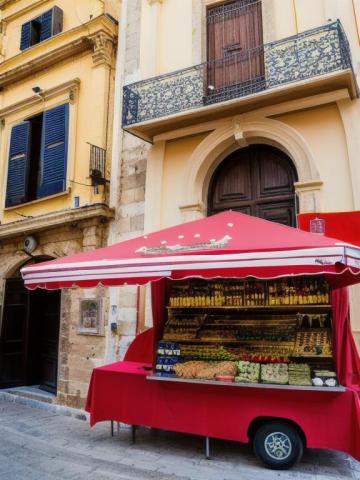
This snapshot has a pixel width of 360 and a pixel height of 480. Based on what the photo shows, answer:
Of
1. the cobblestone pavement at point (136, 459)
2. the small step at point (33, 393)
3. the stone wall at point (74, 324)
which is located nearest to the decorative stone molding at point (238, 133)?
the stone wall at point (74, 324)

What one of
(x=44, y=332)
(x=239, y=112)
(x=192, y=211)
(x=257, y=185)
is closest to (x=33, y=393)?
(x=44, y=332)

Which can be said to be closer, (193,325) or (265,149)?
(193,325)

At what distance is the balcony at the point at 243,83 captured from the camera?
5.91 meters

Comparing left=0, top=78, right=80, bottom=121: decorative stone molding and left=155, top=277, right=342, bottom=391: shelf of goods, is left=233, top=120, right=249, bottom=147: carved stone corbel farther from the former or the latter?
left=0, top=78, right=80, bottom=121: decorative stone molding

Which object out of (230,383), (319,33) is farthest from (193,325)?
(319,33)

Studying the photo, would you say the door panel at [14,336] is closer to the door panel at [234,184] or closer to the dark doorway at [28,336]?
the dark doorway at [28,336]

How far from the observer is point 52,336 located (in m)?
9.21

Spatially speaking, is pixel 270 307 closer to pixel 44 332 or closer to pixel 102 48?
pixel 44 332

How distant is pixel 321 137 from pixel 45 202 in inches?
233

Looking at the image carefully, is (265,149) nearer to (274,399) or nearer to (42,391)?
(274,399)

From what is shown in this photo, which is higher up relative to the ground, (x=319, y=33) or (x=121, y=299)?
(x=319, y=33)

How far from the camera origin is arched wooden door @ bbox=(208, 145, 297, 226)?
21.6 ft

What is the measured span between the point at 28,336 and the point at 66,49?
21.9 ft

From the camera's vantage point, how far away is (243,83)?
704cm
